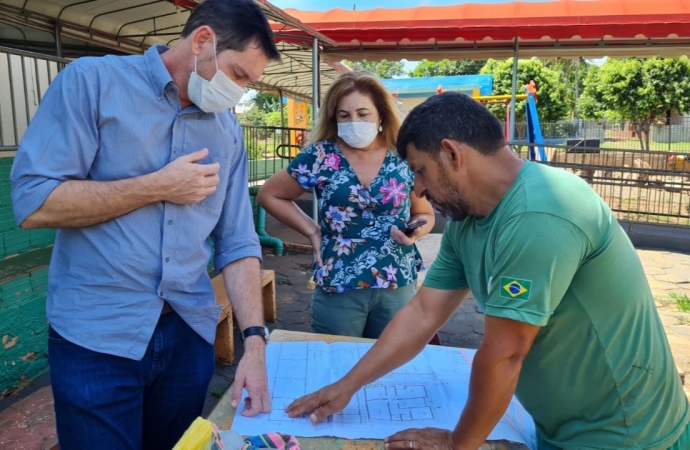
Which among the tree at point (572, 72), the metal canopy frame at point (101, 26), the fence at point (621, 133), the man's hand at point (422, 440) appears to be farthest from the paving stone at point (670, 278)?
the tree at point (572, 72)

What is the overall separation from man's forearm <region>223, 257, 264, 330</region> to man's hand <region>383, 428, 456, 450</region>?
0.53m

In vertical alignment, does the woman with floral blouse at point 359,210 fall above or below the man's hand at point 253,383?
above

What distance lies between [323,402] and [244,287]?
425 millimetres

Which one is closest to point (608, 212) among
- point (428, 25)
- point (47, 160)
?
point (47, 160)

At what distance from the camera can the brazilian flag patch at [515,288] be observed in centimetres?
109

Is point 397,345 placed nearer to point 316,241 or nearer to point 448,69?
point 316,241

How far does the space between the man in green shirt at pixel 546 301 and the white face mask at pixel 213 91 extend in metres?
0.53

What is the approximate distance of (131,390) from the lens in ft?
4.60

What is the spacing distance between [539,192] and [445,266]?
0.52 meters

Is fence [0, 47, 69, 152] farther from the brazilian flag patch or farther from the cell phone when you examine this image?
the brazilian flag patch

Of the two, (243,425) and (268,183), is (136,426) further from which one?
(268,183)

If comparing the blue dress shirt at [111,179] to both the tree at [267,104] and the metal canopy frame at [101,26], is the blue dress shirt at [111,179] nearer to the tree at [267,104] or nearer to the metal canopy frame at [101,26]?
the metal canopy frame at [101,26]

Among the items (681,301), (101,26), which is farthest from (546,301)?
(101,26)

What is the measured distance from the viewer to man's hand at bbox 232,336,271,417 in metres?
1.47
